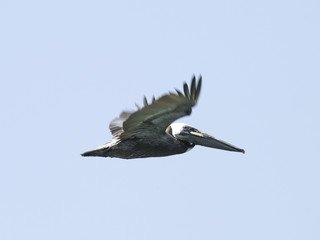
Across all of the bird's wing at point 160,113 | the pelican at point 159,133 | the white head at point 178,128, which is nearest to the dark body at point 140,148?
the pelican at point 159,133

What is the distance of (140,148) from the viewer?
42.5 feet

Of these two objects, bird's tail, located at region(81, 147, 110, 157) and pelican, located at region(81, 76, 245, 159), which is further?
bird's tail, located at region(81, 147, 110, 157)

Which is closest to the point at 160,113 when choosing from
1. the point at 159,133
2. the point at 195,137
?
the point at 159,133

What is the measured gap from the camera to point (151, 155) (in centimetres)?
1327

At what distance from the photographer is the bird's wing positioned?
11.7 m

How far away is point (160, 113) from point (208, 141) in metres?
1.90

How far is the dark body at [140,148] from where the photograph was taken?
1289 cm

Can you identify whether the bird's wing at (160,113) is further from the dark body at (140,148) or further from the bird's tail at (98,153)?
the bird's tail at (98,153)

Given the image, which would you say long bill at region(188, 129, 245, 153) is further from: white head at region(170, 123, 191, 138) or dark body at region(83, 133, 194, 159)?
dark body at region(83, 133, 194, 159)

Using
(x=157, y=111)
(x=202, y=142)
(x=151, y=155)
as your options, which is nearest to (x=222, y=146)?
(x=202, y=142)

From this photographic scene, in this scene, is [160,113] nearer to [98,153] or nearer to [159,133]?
[159,133]

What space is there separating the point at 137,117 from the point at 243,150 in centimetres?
243

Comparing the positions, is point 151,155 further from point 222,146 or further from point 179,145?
point 222,146

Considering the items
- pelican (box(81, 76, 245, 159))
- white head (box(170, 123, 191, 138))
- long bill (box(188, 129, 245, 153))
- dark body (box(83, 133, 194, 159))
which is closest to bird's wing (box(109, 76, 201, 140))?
pelican (box(81, 76, 245, 159))
